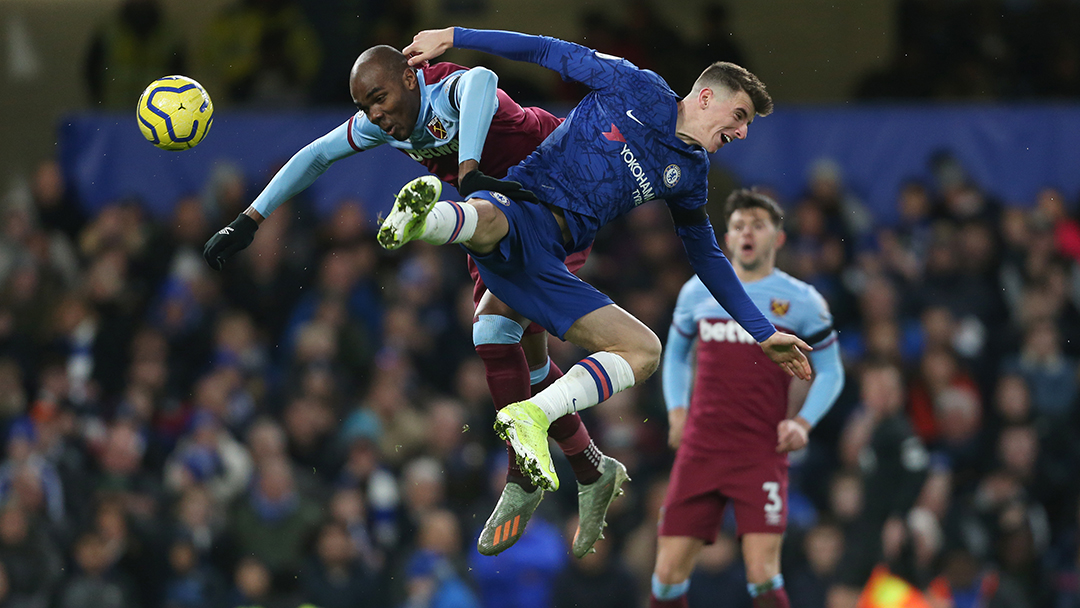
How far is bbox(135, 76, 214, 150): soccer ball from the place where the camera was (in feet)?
20.1

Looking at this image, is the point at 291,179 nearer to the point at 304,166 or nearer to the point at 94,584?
the point at 304,166

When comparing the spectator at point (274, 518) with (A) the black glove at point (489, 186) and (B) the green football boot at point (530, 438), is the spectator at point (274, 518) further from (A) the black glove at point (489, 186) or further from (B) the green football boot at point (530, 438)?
(A) the black glove at point (489, 186)

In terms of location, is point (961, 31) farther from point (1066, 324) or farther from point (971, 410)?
point (971, 410)

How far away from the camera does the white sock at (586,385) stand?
212 inches

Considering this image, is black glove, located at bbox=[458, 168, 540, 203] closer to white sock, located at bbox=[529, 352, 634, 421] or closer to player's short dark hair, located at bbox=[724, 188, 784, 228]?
white sock, located at bbox=[529, 352, 634, 421]

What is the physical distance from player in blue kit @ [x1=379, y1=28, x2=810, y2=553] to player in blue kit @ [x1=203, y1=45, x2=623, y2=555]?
0.17 metres

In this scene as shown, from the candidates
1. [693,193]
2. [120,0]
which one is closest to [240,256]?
[120,0]

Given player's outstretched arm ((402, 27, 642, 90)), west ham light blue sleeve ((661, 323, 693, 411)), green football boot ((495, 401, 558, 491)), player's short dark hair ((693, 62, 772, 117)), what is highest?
player's short dark hair ((693, 62, 772, 117))

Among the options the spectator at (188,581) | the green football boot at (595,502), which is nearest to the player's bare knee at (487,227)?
the green football boot at (595,502)

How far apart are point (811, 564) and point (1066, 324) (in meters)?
3.32

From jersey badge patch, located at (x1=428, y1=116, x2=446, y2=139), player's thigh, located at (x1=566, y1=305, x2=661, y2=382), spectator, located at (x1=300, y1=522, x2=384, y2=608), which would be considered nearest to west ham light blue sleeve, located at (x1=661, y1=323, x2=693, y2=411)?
player's thigh, located at (x1=566, y1=305, x2=661, y2=382)

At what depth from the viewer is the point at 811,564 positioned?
942 centimetres

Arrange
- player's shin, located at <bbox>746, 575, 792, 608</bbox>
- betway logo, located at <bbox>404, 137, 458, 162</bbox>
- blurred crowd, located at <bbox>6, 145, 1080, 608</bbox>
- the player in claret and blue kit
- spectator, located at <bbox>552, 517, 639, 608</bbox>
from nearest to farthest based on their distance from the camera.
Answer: betway logo, located at <bbox>404, 137, 458, 162</bbox>, player's shin, located at <bbox>746, 575, 792, 608</bbox>, the player in claret and blue kit, spectator, located at <bbox>552, 517, 639, 608</bbox>, blurred crowd, located at <bbox>6, 145, 1080, 608</bbox>

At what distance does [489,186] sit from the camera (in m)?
5.37
